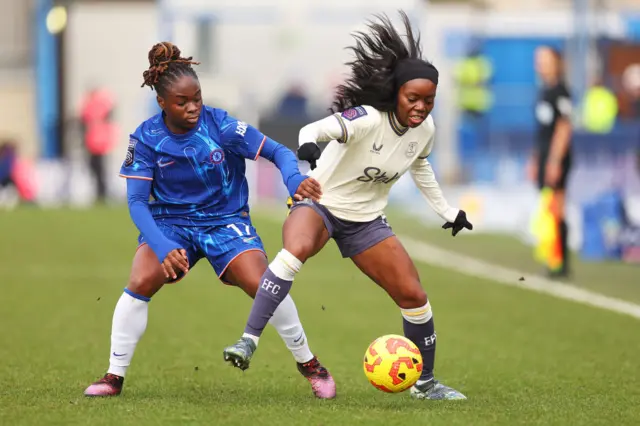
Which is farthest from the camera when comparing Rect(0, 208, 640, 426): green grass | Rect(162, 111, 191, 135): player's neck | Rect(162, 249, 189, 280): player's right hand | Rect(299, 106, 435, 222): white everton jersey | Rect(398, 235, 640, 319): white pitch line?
Rect(398, 235, 640, 319): white pitch line

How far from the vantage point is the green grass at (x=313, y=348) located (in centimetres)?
739

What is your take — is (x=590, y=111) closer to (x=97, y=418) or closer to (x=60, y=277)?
(x=60, y=277)

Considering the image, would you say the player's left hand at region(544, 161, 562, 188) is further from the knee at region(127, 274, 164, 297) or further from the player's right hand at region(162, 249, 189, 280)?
the player's right hand at region(162, 249, 189, 280)

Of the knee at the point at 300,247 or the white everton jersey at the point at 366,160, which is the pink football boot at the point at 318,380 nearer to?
the knee at the point at 300,247

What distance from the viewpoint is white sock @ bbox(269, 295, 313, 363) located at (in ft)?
26.0

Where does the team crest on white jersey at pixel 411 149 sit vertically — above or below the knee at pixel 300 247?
above

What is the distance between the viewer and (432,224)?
25.0 m

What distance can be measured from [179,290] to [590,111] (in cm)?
1153

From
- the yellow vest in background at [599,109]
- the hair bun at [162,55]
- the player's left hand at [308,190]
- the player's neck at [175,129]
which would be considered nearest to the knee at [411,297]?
the player's left hand at [308,190]

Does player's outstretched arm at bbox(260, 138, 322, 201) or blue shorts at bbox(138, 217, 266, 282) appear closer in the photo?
player's outstretched arm at bbox(260, 138, 322, 201)

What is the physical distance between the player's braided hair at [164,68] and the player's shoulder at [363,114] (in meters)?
0.87

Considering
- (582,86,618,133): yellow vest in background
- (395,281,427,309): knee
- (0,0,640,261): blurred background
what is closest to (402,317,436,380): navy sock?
(395,281,427,309): knee

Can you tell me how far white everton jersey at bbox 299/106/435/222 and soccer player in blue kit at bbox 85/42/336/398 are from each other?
14.2 inches

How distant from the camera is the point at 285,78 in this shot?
1470 inches
